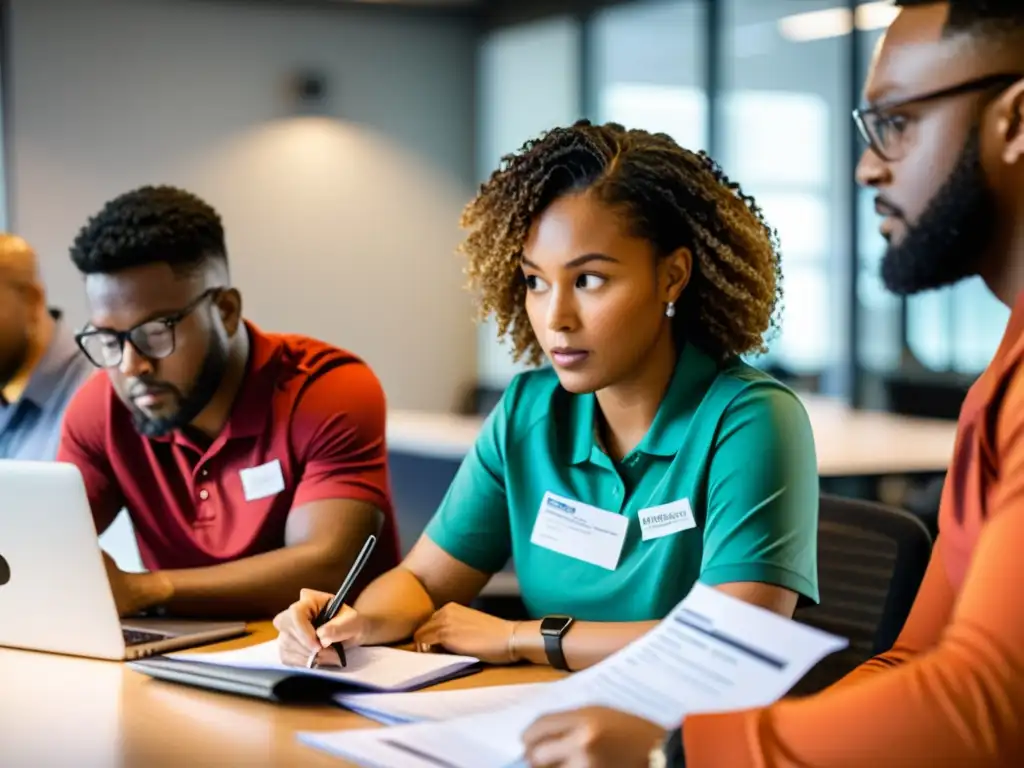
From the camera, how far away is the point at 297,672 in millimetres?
1559

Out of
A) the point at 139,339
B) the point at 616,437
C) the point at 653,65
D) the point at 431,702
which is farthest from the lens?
the point at 653,65

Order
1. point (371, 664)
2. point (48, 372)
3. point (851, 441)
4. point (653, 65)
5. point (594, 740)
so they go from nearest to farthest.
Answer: point (594, 740)
point (371, 664)
point (48, 372)
point (851, 441)
point (653, 65)

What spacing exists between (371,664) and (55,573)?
447 mm

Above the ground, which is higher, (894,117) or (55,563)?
(894,117)

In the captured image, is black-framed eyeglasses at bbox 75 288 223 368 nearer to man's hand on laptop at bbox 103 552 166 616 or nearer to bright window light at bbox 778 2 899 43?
man's hand on laptop at bbox 103 552 166 616

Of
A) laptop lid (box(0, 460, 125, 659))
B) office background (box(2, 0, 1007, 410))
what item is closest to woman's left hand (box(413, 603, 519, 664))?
laptop lid (box(0, 460, 125, 659))

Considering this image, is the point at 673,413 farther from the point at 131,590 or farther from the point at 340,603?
the point at 131,590

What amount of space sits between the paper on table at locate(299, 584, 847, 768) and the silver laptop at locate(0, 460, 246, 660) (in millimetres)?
575

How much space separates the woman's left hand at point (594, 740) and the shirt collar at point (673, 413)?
74 cm

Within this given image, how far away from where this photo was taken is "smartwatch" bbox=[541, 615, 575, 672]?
5.63 feet

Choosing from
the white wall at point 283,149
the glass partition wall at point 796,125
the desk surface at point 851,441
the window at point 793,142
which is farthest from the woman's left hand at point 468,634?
the white wall at point 283,149

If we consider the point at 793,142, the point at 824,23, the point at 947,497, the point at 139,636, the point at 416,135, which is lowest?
the point at 139,636

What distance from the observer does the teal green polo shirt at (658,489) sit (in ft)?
5.67

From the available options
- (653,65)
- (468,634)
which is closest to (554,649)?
(468,634)
